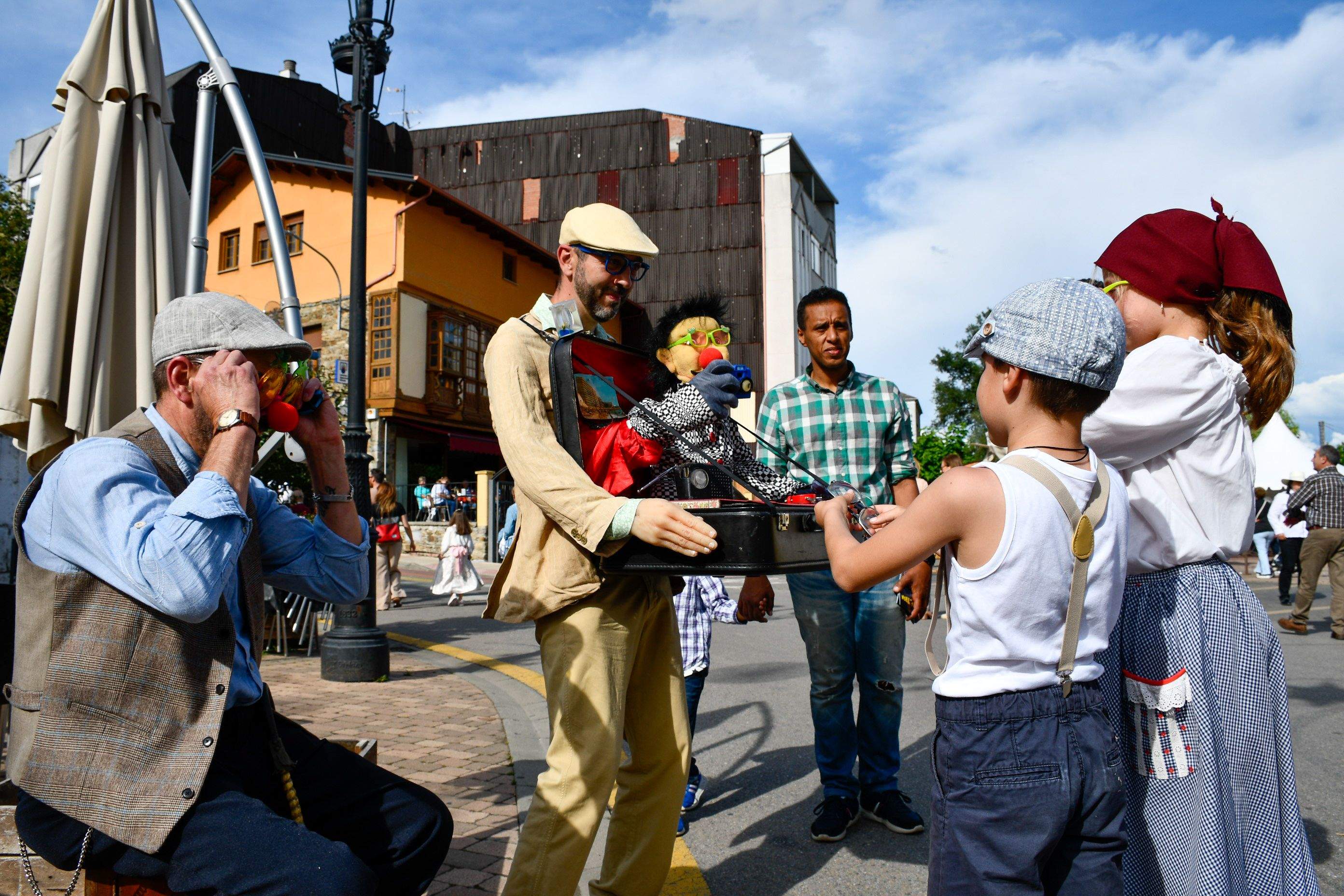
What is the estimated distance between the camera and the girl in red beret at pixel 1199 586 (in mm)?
2121

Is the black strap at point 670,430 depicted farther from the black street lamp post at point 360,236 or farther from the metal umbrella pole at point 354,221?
the black street lamp post at point 360,236

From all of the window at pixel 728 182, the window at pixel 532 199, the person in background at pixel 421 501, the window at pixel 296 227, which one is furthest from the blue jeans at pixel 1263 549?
the window at pixel 532 199

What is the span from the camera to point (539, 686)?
6.91 m

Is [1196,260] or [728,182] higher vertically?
[728,182]

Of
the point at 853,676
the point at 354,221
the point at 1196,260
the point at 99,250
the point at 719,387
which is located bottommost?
the point at 853,676

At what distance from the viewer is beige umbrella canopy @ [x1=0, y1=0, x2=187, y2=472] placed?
3510 millimetres

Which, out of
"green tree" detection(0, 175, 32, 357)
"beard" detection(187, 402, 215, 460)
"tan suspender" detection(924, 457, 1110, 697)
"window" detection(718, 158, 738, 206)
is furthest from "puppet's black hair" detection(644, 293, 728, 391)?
"window" detection(718, 158, 738, 206)

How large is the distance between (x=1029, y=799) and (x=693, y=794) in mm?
2493

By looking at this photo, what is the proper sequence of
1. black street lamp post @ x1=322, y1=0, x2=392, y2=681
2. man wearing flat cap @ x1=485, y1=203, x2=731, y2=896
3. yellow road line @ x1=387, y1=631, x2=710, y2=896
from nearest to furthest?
man wearing flat cap @ x1=485, y1=203, x2=731, y2=896
yellow road line @ x1=387, y1=631, x2=710, y2=896
black street lamp post @ x1=322, y1=0, x2=392, y2=681

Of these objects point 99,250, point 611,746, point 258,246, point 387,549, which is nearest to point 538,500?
point 611,746

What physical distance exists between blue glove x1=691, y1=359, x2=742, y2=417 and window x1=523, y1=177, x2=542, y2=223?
38.2 m

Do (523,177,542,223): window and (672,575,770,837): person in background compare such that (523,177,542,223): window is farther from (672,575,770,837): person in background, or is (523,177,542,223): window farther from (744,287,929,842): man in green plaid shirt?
(672,575,770,837): person in background

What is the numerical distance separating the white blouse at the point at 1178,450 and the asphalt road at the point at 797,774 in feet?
5.29

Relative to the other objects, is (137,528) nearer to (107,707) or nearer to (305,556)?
(107,707)
